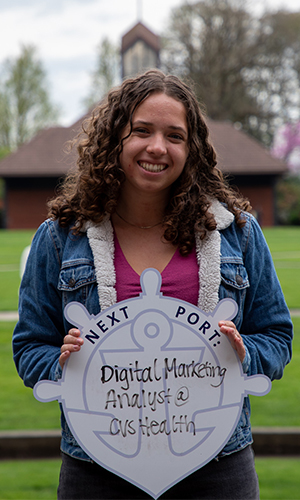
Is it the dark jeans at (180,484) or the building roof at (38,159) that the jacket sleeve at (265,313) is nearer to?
the dark jeans at (180,484)

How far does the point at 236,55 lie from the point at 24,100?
14985 mm

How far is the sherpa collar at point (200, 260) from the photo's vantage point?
1.67m

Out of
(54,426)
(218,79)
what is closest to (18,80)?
(218,79)

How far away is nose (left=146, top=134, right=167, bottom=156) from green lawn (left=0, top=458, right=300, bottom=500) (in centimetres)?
212

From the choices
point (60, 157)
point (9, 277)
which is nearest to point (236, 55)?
point (60, 157)

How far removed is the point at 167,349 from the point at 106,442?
0.97ft

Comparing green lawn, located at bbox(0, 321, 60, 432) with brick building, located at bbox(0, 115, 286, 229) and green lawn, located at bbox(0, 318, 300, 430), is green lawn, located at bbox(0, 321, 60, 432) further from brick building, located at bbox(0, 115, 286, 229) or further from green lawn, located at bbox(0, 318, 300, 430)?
brick building, located at bbox(0, 115, 286, 229)

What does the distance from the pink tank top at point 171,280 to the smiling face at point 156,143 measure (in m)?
0.23

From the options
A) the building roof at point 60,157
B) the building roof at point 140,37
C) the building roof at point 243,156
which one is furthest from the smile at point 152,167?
the building roof at point 243,156

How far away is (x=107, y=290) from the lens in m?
1.66

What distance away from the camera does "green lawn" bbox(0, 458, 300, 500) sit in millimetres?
3033

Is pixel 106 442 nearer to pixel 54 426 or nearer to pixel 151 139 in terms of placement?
pixel 151 139

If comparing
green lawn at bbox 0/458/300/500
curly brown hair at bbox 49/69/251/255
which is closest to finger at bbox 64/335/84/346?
curly brown hair at bbox 49/69/251/255

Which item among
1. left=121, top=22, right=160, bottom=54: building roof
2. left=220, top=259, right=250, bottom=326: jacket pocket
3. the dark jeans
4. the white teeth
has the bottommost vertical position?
the dark jeans
